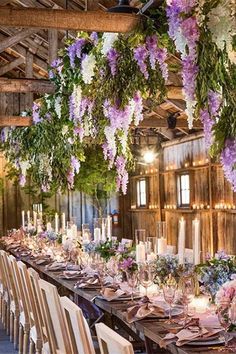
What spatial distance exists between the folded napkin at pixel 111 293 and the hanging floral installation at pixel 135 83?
1.13m

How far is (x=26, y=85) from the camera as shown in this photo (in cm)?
821

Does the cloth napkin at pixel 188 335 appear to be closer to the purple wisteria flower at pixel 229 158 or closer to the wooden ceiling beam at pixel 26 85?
the purple wisteria flower at pixel 229 158

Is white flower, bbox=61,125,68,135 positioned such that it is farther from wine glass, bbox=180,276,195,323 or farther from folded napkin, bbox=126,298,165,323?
wine glass, bbox=180,276,195,323

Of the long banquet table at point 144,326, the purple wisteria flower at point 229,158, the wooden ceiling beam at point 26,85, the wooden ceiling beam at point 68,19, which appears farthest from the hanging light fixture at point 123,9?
the wooden ceiling beam at point 26,85

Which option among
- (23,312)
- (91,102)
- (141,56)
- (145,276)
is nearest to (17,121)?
(91,102)

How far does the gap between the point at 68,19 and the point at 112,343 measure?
8.90 feet

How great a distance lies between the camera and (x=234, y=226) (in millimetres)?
9945

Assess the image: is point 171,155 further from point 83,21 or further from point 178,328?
point 178,328

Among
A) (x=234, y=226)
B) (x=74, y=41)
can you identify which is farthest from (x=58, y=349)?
(x=234, y=226)

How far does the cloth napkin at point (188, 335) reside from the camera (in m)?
A: 2.93

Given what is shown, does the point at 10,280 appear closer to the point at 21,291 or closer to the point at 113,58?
the point at 21,291

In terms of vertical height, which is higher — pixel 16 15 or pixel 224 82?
pixel 16 15

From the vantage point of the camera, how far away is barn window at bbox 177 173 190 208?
1165 centimetres

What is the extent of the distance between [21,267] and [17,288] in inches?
29.5
